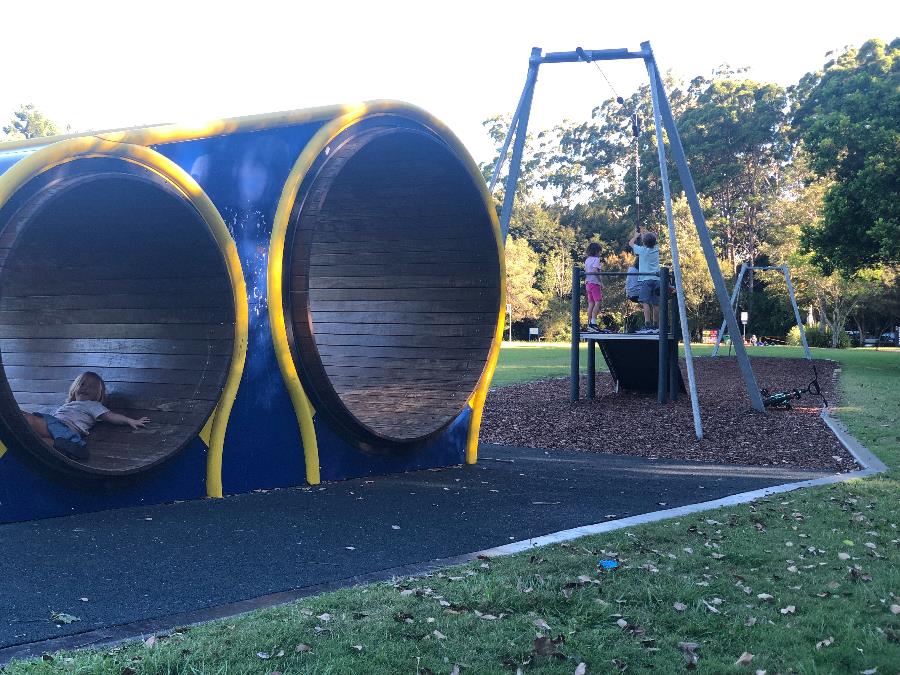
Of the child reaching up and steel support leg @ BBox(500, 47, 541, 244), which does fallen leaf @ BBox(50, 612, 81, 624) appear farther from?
the child reaching up

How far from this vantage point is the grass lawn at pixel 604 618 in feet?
13.3

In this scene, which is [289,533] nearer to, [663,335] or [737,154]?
[663,335]

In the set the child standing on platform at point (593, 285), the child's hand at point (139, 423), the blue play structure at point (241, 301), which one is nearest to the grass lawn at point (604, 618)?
the blue play structure at point (241, 301)

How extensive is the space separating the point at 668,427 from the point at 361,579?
26.2 feet

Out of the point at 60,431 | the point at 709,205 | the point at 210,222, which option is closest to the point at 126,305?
the point at 210,222

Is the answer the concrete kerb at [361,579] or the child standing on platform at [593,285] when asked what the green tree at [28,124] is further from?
the concrete kerb at [361,579]

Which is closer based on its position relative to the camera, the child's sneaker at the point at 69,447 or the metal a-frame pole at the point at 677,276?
the child's sneaker at the point at 69,447

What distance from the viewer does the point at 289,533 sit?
265 inches

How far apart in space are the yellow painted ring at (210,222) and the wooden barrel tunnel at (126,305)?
0.05m

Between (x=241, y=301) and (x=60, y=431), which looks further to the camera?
(x=241, y=301)

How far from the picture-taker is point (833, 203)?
86.2ft

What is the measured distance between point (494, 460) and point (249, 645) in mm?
6814

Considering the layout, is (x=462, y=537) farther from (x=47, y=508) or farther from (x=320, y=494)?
(x=47, y=508)

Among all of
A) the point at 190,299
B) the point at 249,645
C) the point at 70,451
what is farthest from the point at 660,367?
the point at 249,645
